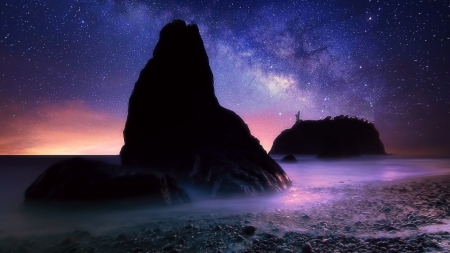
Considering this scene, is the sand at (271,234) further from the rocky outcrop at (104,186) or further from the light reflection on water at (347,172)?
the light reflection on water at (347,172)

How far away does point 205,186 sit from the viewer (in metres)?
8.21

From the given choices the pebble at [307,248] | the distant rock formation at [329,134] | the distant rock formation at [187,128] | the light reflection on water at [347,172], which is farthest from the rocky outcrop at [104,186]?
the distant rock formation at [329,134]

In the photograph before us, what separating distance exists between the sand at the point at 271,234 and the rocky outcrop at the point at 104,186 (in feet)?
5.26

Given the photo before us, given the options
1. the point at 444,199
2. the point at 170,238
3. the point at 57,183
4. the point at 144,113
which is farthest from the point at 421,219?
the point at 144,113

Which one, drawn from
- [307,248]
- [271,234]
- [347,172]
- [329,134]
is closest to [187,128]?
[271,234]

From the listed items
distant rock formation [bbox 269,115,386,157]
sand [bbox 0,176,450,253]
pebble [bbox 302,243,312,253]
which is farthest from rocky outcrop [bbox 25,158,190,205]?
distant rock formation [bbox 269,115,386,157]

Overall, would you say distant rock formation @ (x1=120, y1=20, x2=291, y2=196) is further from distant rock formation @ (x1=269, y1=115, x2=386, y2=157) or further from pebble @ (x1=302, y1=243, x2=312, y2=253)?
distant rock formation @ (x1=269, y1=115, x2=386, y2=157)

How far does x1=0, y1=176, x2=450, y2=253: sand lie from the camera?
343 centimetres

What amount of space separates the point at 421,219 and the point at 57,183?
28.3 feet

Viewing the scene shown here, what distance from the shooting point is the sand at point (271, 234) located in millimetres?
3434

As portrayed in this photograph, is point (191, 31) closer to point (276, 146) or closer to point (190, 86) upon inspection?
point (190, 86)

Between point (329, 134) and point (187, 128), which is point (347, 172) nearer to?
point (187, 128)

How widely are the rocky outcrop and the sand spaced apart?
5.26 ft

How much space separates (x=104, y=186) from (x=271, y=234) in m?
4.43
